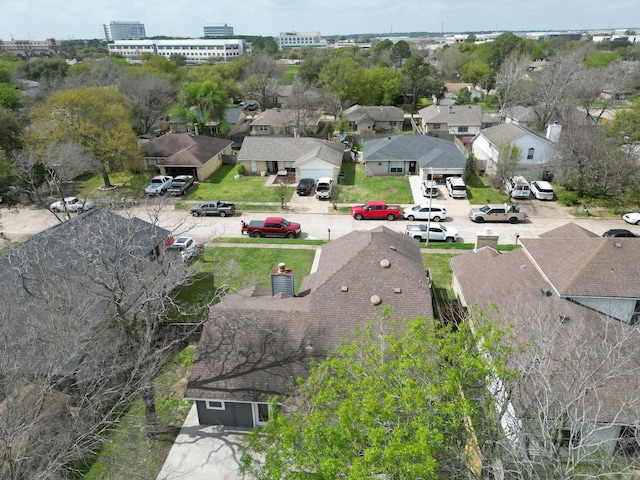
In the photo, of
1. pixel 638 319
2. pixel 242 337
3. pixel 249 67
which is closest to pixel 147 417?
pixel 242 337

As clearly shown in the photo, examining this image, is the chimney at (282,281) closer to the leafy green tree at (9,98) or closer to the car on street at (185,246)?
the car on street at (185,246)

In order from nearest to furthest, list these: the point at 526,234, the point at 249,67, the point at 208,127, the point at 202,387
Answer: the point at 202,387 → the point at 526,234 → the point at 208,127 → the point at 249,67

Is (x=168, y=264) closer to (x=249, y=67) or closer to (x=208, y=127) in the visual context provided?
(x=208, y=127)

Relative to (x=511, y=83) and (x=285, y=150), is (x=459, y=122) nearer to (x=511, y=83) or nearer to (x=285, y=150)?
(x=511, y=83)

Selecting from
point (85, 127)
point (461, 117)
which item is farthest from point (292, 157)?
point (461, 117)

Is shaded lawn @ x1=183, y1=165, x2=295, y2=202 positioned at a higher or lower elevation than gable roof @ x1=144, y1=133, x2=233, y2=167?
lower

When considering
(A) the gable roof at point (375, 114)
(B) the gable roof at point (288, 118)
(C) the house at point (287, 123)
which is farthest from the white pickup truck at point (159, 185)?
(A) the gable roof at point (375, 114)

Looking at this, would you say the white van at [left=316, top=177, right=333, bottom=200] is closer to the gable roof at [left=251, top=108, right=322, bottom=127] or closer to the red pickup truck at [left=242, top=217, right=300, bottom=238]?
the red pickup truck at [left=242, top=217, right=300, bottom=238]

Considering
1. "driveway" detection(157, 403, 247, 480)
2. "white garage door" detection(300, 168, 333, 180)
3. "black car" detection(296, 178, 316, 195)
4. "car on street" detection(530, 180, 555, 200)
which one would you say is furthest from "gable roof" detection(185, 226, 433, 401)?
"white garage door" detection(300, 168, 333, 180)
